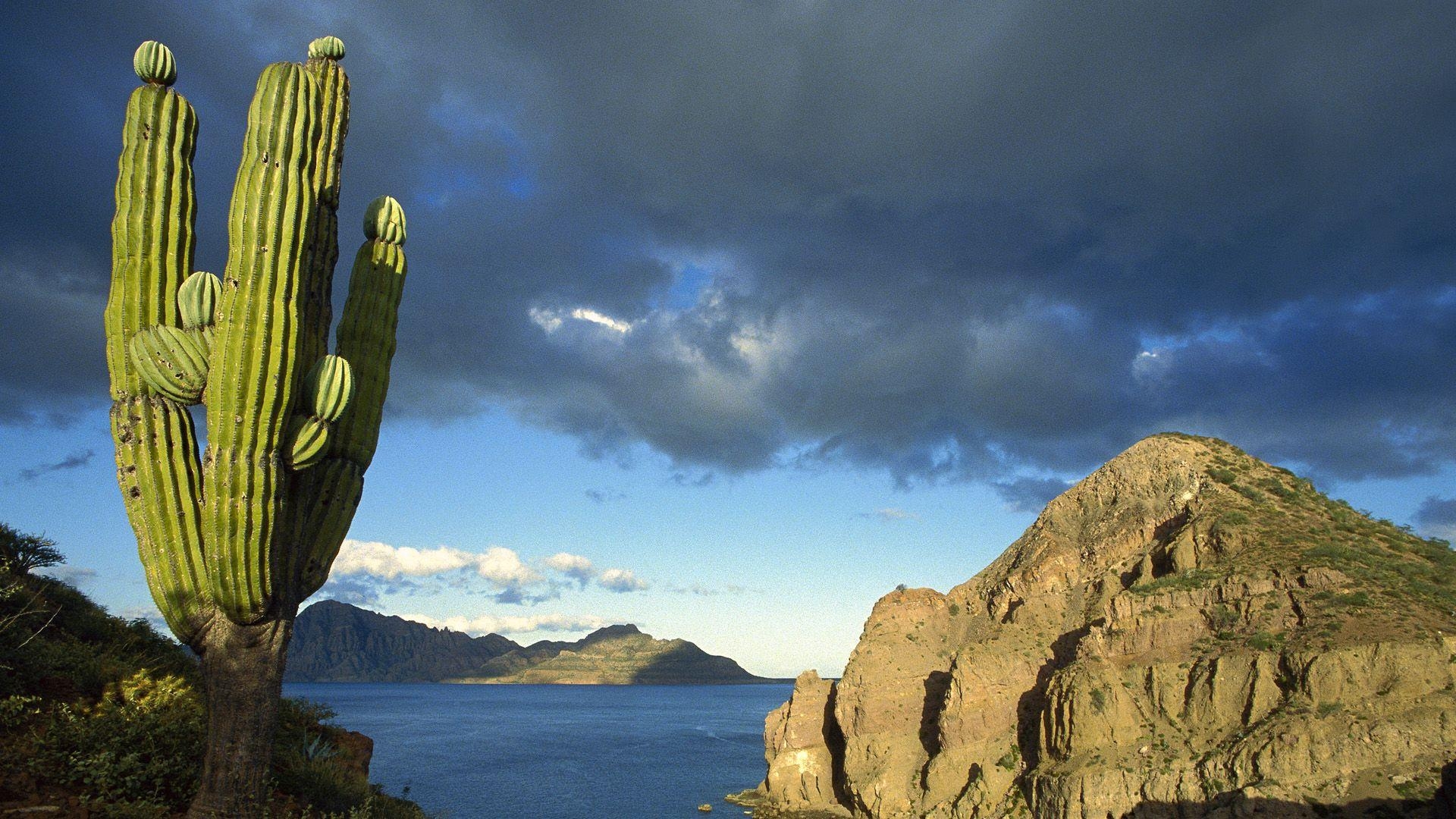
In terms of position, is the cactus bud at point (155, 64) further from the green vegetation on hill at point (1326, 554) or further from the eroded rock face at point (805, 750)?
the eroded rock face at point (805, 750)

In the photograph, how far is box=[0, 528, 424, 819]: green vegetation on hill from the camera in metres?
12.2

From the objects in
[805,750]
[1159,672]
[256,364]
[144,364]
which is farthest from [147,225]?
[805,750]

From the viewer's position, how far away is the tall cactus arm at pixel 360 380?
13.4m

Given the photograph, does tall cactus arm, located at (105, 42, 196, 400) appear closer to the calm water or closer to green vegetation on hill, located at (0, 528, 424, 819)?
green vegetation on hill, located at (0, 528, 424, 819)

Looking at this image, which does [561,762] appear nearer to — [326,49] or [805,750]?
[805,750]

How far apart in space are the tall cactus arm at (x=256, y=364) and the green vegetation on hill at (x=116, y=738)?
134 inches

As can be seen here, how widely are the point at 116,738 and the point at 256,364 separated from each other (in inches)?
277

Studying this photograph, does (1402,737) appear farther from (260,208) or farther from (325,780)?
(260,208)

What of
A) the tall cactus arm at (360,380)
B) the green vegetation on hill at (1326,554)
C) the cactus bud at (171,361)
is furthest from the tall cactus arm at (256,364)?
the green vegetation on hill at (1326,554)

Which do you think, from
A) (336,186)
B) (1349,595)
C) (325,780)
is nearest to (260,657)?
(325,780)

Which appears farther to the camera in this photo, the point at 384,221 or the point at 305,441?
the point at 384,221

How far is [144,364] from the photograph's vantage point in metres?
11.7

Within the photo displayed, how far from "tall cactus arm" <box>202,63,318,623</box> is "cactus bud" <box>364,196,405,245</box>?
2.52 meters

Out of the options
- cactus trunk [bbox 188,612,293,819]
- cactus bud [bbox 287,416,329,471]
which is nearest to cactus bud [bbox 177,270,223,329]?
cactus bud [bbox 287,416,329,471]
